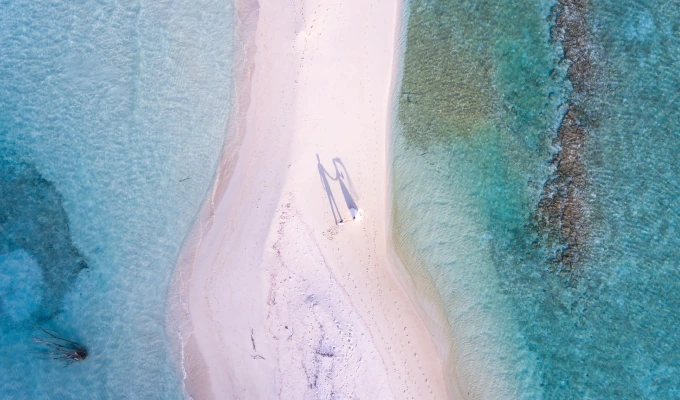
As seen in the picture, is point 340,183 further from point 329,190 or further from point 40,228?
point 40,228

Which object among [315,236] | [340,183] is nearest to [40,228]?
[315,236]

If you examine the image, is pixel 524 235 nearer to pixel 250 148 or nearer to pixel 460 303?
pixel 460 303

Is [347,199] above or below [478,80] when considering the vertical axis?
below

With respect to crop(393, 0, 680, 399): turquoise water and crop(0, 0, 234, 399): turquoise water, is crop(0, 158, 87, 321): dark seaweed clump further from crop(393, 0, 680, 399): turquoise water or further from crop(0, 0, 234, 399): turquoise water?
crop(393, 0, 680, 399): turquoise water

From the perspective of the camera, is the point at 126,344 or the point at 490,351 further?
the point at 126,344

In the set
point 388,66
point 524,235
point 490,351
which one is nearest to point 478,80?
point 388,66

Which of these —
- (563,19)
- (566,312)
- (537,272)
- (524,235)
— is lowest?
(566,312)
